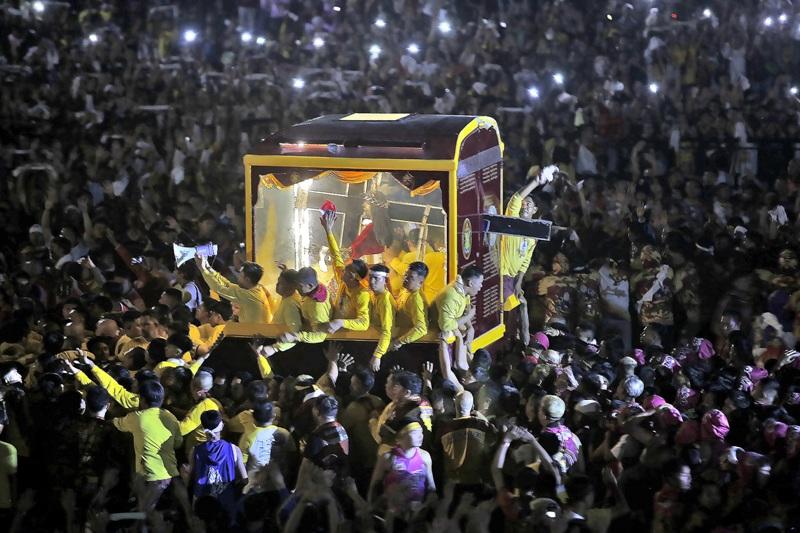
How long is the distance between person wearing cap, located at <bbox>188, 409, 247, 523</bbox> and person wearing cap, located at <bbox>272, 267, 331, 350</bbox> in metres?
2.64

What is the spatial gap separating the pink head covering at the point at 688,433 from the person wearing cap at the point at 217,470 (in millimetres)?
2848

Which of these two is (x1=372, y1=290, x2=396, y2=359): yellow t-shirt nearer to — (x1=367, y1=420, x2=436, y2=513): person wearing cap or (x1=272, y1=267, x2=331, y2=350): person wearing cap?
(x1=272, y1=267, x2=331, y2=350): person wearing cap

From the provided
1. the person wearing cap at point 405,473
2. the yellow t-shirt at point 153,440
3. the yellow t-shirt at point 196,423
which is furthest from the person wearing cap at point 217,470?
the person wearing cap at point 405,473

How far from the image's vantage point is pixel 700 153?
64.2ft

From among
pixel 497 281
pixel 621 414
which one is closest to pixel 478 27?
pixel 497 281

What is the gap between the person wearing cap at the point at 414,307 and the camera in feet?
39.8

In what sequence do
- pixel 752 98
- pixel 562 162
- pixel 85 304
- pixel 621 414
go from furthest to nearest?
pixel 752 98 < pixel 562 162 < pixel 85 304 < pixel 621 414

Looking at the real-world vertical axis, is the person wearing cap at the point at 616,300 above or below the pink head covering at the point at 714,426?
above

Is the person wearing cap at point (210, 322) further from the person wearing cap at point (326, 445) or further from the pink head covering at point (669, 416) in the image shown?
the pink head covering at point (669, 416)

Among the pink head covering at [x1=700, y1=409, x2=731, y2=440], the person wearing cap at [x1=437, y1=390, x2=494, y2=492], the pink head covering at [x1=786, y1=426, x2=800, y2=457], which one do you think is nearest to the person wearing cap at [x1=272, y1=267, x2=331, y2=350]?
the person wearing cap at [x1=437, y1=390, x2=494, y2=492]

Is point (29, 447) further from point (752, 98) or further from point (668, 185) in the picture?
point (752, 98)

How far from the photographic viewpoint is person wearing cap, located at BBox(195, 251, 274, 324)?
490 inches

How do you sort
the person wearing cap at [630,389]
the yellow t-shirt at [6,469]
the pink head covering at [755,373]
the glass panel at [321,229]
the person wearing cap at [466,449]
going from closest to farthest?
the yellow t-shirt at [6,469], the person wearing cap at [466,449], the person wearing cap at [630,389], the pink head covering at [755,373], the glass panel at [321,229]

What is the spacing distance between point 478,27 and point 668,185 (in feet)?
24.4
